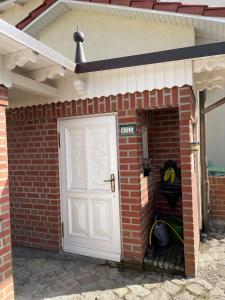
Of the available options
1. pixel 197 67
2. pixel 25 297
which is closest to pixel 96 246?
pixel 25 297

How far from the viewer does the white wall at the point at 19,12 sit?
614 centimetres

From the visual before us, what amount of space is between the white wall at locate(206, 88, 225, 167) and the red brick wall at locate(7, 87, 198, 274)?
139 inches

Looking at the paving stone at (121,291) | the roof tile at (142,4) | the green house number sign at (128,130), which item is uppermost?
the roof tile at (142,4)

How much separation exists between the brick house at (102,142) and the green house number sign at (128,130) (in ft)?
0.05

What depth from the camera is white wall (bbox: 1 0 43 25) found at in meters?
6.14

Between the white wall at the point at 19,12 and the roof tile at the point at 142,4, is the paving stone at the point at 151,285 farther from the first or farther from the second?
the white wall at the point at 19,12

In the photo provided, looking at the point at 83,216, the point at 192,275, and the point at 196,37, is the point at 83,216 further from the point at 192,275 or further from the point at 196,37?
the point at 196,37

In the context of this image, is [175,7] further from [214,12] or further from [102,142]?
[102,142]

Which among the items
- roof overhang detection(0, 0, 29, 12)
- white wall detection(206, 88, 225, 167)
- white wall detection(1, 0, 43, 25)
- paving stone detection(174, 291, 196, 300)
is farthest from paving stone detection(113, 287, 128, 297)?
roof overhang detection(0, 0, 29, 12)

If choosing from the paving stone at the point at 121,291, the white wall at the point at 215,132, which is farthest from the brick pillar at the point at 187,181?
the white wall at the point at 215,132

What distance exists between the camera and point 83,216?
14.3ft

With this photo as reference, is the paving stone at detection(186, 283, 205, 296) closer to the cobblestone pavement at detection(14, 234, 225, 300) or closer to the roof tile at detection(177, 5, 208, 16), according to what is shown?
the cobblestone pavement at detection(14, 234, 225, 300)

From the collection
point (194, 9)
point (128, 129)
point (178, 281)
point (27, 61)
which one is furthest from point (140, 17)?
point (178, 281)

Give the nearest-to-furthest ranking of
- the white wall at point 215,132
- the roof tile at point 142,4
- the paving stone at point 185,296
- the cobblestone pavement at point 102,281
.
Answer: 1. the paving stone at point 185,296
2. the cobblestone pavement at point 102,281
3. the roof tile at point 142,4
4. the white wall at point 215,132
